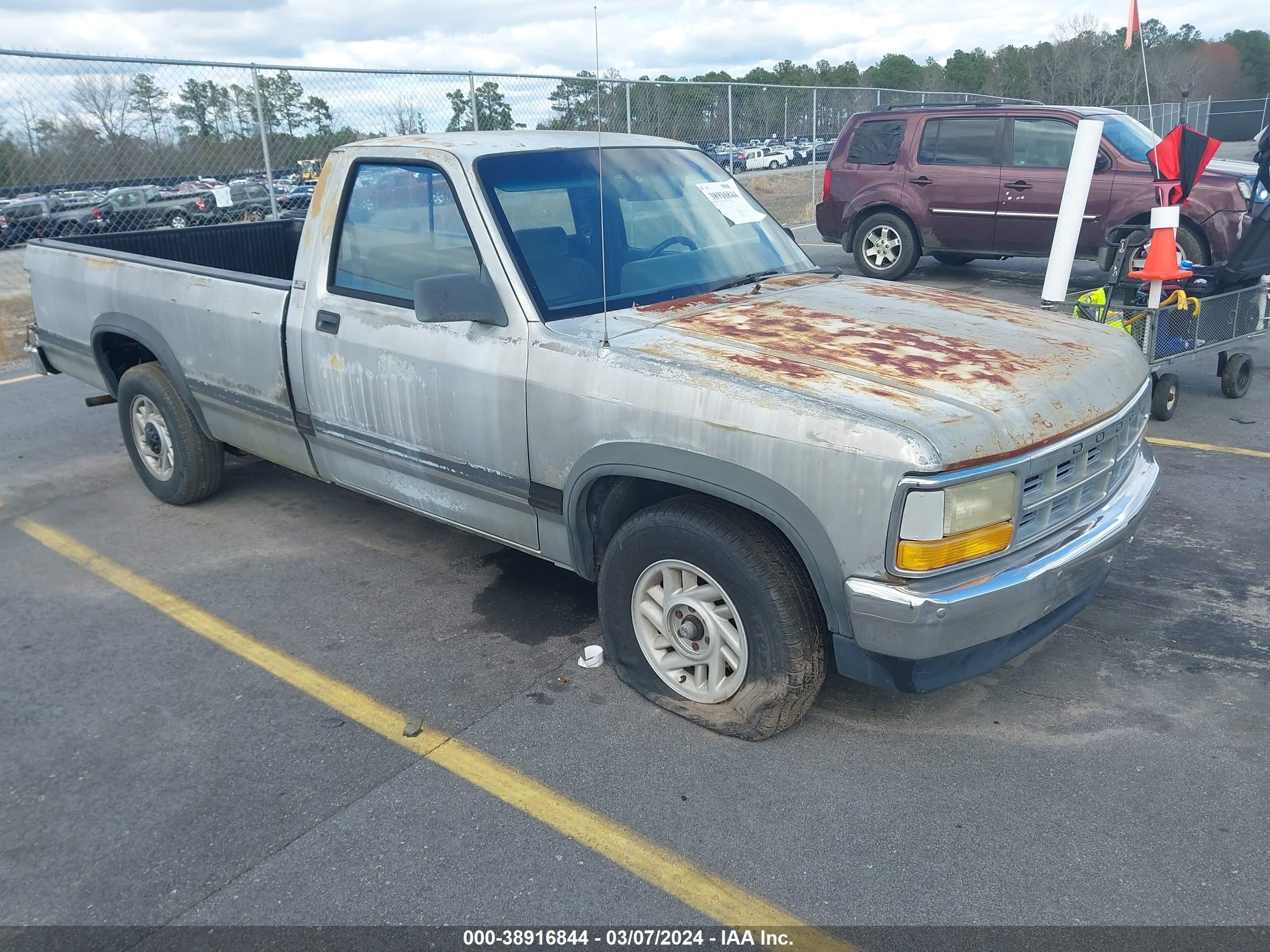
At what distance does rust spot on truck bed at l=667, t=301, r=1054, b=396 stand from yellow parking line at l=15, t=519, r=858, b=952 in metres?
1.47

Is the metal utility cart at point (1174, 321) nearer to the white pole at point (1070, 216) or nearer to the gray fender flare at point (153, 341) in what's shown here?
the white pole at point (1070, 216)

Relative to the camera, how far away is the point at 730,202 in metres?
4.43

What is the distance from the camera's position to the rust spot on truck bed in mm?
3023

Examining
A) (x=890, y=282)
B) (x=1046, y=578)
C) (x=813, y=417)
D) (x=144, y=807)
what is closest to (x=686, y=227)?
(x=890, y=282)

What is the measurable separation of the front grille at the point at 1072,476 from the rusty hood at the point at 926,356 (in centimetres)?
5

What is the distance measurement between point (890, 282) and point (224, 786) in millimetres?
3223

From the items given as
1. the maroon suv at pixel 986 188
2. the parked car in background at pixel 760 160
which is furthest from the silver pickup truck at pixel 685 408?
the parked car in background at pixel 760 160

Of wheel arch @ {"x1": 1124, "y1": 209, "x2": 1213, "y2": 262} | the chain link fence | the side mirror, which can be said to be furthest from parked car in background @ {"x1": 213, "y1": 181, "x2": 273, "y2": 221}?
wheel arch @ {"x1": 1124, "y1": 209, "x2": 1213, "y2": 262}

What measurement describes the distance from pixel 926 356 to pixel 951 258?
9.77 metres

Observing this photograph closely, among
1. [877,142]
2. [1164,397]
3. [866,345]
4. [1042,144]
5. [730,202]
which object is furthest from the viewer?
[877,142]

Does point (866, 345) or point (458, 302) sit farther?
point (458, 302)

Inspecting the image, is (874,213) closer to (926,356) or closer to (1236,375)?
(1236,375)

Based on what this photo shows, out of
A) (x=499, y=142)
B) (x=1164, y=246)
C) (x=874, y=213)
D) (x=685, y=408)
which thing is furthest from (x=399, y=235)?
(x=874, y=213)

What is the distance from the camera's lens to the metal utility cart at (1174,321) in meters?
6.23
